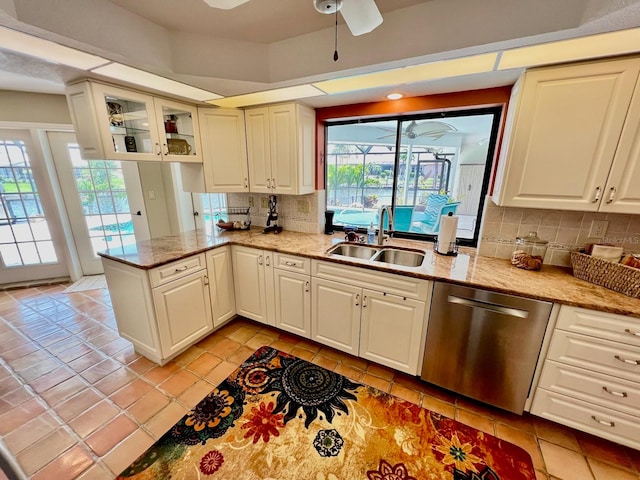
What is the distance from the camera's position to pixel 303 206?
2895 mm

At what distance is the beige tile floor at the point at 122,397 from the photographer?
152cm

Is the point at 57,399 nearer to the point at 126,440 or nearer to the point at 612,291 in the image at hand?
the point at 126,440

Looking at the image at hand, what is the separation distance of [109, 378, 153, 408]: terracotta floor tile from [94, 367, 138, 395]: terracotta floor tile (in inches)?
2.0

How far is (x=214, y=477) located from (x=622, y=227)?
2974mm

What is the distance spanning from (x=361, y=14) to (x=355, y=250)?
1758mm

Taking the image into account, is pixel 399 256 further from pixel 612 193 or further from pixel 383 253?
pixel 612 193

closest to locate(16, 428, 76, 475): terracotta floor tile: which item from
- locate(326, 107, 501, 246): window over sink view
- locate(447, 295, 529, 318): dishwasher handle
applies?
locate(447, 295, 529, 318): dishwasher handle

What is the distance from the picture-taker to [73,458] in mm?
1511

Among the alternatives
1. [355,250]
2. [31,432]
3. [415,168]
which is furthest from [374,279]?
[31,432]

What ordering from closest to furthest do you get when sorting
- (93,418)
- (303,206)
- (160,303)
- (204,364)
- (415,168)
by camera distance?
(93,418) → (160,303) → (204,364) → (415,168) → (303,206)

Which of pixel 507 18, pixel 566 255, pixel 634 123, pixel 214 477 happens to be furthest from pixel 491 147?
pixel 214 477

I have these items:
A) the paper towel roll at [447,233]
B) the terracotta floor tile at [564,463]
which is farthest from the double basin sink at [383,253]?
the terracotta floor tile at [564,463]

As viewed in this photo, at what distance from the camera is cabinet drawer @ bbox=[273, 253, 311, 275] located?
7.33 feet

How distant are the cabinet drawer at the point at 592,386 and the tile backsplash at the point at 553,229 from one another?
0.79 meters
